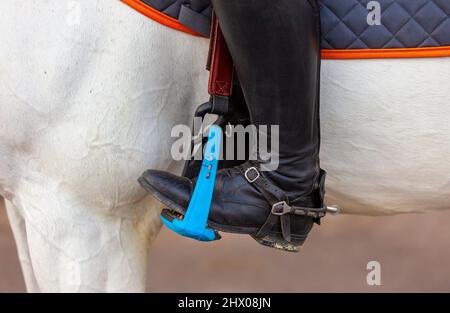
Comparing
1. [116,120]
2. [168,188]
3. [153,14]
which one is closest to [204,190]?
[168,188]

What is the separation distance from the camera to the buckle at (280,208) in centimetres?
122

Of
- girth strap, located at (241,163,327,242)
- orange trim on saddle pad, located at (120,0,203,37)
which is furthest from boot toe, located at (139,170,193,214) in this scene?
orange trim on saddle pad, located at (120,0,203,37)

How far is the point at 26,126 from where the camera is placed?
123 centimetres

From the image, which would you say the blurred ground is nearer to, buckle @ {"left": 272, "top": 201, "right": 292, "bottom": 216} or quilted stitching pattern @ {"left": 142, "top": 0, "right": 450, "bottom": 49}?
buckle @ {"left": 272, "top": 201, "right": 292, "bottom": 216}

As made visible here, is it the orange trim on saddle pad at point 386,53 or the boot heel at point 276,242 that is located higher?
the orange trim on saddle pad at point 386,53

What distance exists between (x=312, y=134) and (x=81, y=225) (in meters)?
0.42

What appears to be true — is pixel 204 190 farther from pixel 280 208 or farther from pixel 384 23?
pixel 384 23

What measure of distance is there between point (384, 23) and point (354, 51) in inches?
2.5

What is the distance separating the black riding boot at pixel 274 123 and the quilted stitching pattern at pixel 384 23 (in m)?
0.05

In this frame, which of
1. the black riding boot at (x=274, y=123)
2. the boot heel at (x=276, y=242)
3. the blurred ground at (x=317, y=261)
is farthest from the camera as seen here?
the blurred ground at (x=317, y=261)

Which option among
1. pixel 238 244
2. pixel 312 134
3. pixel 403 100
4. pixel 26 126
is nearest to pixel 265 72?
pixel 312 134

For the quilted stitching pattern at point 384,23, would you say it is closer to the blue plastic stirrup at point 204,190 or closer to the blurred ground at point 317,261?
the blue plastic stirrup at point 204,190

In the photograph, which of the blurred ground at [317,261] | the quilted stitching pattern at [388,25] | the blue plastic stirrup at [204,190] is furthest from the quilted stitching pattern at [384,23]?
the blurred ground at [317,261]

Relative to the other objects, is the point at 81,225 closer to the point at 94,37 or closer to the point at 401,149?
the point at 94,37
